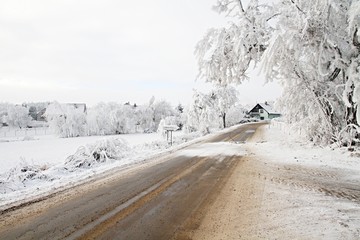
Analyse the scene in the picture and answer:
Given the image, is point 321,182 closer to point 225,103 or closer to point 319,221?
point 319,221

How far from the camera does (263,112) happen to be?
94750mm

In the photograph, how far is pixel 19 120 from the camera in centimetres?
8481

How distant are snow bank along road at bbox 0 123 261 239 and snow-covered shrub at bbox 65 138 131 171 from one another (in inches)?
165

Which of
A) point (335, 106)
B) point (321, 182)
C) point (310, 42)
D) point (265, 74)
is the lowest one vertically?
point (321, 182)

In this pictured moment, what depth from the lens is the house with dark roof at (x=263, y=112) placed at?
303ft

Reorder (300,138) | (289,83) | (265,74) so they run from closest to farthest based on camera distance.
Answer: (265,74) → (289,83) → (300,138)

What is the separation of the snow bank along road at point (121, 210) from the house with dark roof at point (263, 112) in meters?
89.7

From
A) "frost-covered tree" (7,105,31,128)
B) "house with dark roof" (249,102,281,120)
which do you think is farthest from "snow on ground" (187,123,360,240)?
"frost-covered tree" (7,105,31,128)

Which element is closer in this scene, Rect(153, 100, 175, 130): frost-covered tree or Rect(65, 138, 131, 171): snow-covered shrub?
Rect(65, 138, 131, 171): snow-covered shrub

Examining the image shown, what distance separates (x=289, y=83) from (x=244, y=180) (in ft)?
29.0

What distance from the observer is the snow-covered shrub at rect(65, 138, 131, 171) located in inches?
458

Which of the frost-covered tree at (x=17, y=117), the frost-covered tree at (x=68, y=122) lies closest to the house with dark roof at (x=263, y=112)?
the frost-covered tree at (x=68, y=122)

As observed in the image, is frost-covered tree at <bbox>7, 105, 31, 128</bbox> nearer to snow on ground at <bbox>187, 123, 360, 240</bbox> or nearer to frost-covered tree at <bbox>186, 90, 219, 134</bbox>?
frost-covered tree at <bbox>186, 90, 219, 134</bbox>

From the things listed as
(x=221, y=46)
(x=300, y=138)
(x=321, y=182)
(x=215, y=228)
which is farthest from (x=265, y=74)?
(x=300, y=138)
